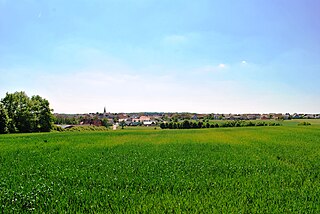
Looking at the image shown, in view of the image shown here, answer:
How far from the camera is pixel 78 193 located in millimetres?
7668

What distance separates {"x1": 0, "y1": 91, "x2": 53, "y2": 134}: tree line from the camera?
5727cm

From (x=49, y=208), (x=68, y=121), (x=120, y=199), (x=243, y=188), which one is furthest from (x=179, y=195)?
(x=68, y=121)

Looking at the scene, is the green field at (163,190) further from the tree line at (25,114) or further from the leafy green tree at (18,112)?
the leafy green tree at (18,112)

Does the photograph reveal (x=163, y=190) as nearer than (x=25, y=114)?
Yes

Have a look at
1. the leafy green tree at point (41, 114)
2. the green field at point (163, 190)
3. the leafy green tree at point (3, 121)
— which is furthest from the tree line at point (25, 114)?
the green field at point (163, 190)

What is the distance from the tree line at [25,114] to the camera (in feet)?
188

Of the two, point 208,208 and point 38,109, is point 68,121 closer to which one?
point 38,109

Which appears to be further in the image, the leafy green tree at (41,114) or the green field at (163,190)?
the leafy green tree at (41,114)

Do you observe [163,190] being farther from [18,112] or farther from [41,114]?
[41,114]

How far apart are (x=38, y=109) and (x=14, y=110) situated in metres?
5.89

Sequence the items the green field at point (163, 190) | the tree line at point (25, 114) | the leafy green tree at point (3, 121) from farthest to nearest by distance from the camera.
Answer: the tree line at point (25, 114)
the leafy green tree at point (3, 121)
the green field at point (163, 190)

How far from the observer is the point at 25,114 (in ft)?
190

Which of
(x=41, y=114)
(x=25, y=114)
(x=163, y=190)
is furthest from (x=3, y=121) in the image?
(x=163, y=190)

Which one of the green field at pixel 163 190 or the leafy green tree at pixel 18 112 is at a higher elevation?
the leafy green tree at pixel 18 112
